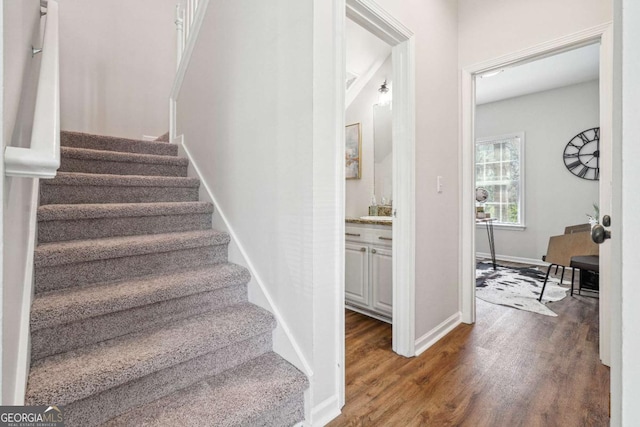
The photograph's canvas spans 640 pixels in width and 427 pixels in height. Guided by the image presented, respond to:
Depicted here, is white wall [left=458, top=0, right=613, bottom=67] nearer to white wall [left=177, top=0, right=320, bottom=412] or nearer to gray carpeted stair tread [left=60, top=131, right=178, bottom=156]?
white wall [left=177, top=0, right=320, bottom=412]

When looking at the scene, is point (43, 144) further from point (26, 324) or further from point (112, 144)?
point (112, 144)

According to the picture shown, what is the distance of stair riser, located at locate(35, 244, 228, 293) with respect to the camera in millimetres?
1387

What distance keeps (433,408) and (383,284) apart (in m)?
1.08

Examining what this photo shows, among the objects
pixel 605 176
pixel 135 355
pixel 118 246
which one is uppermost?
pixel 605 176

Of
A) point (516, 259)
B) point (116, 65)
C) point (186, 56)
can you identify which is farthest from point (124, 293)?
point (516, 259)

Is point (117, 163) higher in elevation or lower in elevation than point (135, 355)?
higher

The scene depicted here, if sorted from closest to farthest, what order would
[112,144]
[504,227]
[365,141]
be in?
[112,144]
[365,141]
[504,227]

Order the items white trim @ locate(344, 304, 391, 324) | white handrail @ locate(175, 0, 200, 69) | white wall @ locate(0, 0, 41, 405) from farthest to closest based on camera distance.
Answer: white handrail @ locate(175, 0, 200, 69), white trim @ locate(344, 304, 391, 324), white wall @ locate(0, 0, 41, 405)

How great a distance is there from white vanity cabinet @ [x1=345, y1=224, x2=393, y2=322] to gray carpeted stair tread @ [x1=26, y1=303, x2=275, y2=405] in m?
1.25

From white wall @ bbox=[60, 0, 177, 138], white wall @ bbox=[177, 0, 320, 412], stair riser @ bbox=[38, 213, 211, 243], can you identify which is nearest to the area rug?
white wall @ bbox=[177, 0, 320, 412]

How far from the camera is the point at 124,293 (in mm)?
1366

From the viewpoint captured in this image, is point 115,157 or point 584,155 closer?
point 115,157

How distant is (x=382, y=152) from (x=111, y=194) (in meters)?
2.49

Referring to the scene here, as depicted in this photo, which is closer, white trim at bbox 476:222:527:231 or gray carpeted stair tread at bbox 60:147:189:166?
gray carpeted stair tread at bbox 60:147:189:166
